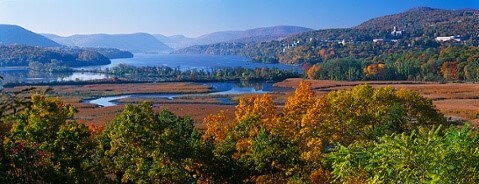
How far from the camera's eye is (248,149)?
26.4 meters

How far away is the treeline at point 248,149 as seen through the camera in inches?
663

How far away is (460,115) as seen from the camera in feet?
257

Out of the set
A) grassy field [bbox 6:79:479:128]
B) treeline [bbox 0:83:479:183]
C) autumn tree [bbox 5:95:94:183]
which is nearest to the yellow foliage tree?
treeline [bbox 0:83:479:183]

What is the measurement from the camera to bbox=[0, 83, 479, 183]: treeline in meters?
16.8

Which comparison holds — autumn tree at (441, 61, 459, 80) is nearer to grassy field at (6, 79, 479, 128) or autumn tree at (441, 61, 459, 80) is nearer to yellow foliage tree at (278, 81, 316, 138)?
grassy field at (6, 79, 479, 128)

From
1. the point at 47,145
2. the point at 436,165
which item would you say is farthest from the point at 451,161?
the point at 47,145

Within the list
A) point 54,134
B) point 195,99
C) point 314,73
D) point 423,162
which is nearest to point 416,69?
point 314,73

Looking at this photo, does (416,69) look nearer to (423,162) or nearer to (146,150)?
(146,150)

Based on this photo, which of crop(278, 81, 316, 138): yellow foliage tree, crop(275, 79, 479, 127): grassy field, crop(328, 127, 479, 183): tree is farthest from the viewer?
→ crop(275, 79, 479, 127): grassy field

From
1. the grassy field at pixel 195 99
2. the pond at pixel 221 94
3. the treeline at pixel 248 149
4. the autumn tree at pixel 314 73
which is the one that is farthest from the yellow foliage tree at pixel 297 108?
the autumn tree at pixel 314 73

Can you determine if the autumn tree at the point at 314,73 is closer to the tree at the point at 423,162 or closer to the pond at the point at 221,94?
the pond at the point at 221,94

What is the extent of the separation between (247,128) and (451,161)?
13.4 m

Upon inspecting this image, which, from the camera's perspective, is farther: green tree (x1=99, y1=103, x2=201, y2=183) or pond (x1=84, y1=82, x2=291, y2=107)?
pond (x1=84, y1=82, x2=291, y2=107)

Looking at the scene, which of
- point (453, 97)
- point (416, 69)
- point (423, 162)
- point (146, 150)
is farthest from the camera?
point (416, 69)
